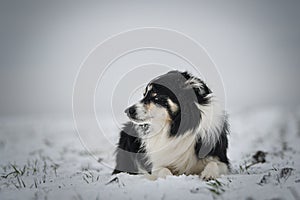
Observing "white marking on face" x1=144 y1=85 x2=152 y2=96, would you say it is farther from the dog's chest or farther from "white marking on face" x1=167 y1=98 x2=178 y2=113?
the dog's chest

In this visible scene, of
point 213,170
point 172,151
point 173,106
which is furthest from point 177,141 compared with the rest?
point 213,170

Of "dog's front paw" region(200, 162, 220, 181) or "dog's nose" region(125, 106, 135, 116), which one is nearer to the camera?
"dog's front paw" region(200, 162, 220, 181)

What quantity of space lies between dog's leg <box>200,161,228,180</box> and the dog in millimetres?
19

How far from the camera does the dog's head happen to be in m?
4.59

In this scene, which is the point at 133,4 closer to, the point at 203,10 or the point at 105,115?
the point at 203,10

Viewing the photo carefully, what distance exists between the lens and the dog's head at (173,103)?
459 centimetres

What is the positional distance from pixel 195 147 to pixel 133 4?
526 ft

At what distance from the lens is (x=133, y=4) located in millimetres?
156625

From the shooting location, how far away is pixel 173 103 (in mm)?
4629

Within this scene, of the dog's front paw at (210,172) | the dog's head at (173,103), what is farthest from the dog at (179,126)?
the dog's front paw at (210,172)

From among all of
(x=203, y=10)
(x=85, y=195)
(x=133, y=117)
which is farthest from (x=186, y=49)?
(x=203, y=10)

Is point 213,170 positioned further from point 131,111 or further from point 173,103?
point 131,111

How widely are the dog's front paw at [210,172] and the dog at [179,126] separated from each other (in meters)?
0.20

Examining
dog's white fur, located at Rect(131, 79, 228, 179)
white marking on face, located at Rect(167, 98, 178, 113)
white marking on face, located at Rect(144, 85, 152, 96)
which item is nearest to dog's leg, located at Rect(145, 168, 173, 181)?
dog's white fur, located at Rect(131, 79, 228, 179)
